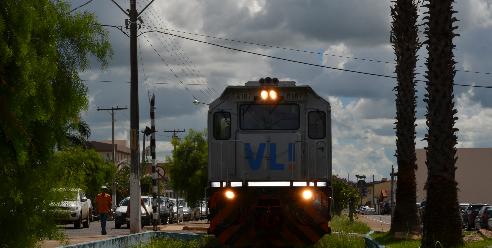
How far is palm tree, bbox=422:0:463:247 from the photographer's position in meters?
19.6

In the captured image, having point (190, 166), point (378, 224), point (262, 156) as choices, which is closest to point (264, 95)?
point (262, 156)

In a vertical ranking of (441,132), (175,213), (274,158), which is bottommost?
(175,213)

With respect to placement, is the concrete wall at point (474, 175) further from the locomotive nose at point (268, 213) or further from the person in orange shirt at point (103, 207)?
the locomotive nose at point (268, 213)

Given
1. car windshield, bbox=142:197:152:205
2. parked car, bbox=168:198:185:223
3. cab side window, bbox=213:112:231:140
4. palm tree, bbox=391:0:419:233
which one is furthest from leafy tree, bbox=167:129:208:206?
cab side window, bbox=213:112:231:140

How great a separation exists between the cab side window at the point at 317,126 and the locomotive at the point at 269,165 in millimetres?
21

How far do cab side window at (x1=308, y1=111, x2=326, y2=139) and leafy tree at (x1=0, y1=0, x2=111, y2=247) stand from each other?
5061 mm

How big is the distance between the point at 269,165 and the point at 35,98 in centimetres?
704

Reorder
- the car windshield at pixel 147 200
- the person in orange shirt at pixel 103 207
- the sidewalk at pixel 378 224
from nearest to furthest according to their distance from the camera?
the person in orange shirt at pixel 103 207 → the sidewalk at pixel 378 224 → the car windshield at pixel 147 200

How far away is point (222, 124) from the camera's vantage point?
19.8 m

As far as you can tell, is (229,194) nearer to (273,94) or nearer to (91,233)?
(273,94)

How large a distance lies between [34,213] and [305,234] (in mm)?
6678

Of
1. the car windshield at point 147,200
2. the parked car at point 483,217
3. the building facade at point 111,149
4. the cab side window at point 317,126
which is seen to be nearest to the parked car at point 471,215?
the parked car at point 483,217

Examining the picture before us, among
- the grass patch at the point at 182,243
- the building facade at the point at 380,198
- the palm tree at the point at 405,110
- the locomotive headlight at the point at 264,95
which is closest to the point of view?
the locomotive headlight at the point at 264,95

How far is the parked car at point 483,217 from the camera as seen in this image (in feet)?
127
